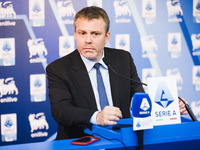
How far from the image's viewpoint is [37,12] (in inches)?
145

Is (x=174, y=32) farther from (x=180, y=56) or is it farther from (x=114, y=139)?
(x=114, y=139)

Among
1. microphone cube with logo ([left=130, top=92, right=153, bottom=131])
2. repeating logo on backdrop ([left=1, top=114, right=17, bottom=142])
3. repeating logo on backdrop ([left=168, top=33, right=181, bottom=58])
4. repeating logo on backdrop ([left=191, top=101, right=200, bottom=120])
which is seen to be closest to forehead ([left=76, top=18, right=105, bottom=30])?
microphone cube with logo ([left=130, top=92, right=153, bottom=131])

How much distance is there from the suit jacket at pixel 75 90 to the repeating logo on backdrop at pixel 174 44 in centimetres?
206

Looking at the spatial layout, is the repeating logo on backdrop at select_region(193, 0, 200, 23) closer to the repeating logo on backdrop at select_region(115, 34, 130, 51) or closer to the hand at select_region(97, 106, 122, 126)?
the repeating logo on backdrop at select_region(115, 34, 130, 51)

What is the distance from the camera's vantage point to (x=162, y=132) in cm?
134

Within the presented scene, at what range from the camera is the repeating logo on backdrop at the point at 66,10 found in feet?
12.3

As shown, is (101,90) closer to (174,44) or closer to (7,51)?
(7,51)

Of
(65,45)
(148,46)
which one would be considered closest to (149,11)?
(148,46)

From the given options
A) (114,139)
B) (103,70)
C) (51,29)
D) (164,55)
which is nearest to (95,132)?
(114,139)

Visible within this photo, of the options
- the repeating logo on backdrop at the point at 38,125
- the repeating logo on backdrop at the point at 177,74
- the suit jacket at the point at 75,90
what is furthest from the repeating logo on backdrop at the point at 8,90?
the repeating logo on backdrop at the point at 177,74

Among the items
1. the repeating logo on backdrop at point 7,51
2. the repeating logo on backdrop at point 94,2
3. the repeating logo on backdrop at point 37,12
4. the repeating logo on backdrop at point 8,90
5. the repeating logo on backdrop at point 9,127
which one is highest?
the repeating logo on backdrop at point 94,2

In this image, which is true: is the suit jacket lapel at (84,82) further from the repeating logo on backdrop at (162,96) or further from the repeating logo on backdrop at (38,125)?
the repeating logo on backdrop at (38,125)

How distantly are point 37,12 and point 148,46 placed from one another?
155 cm

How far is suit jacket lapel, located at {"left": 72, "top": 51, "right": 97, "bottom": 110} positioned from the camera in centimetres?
193
